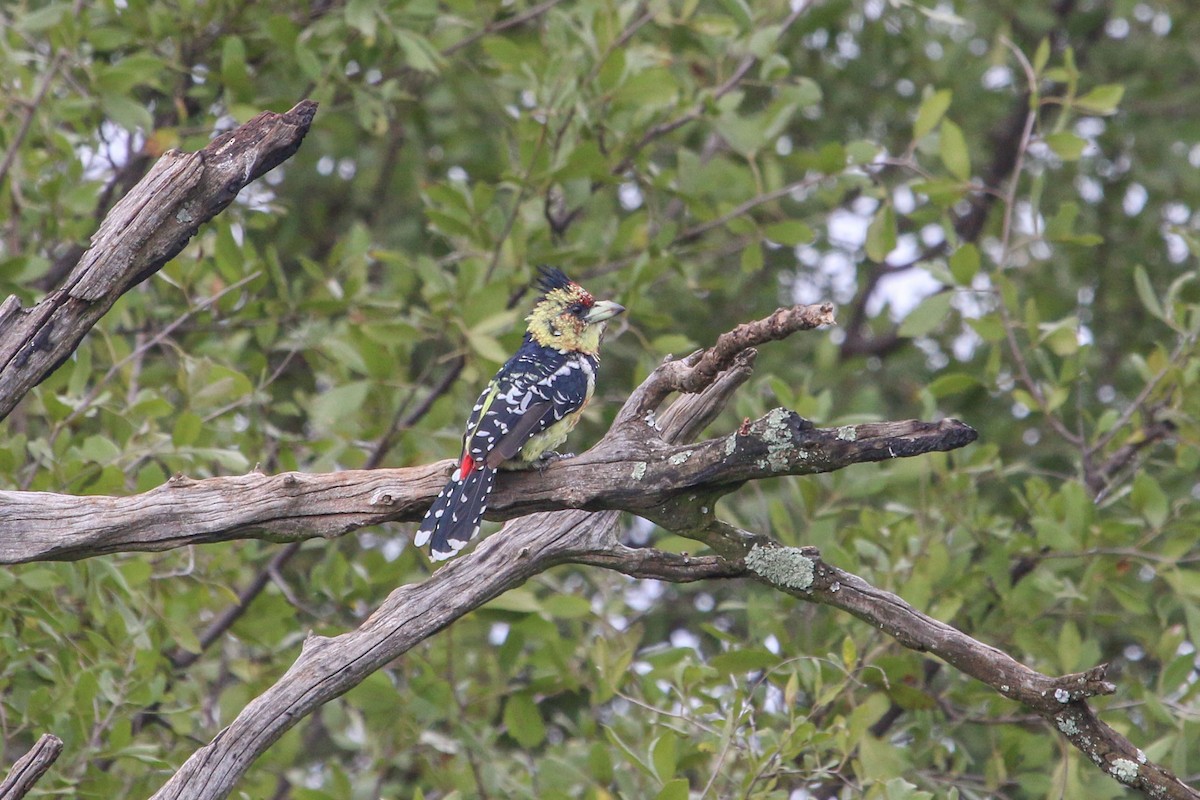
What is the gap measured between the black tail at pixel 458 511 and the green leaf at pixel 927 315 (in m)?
2.11

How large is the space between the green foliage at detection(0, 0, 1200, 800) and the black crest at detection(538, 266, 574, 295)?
253mm

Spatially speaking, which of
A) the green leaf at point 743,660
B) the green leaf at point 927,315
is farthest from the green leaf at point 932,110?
the green leaf at point 743,660

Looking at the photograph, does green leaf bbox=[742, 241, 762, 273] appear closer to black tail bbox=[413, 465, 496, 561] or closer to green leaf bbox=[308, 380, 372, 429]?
green leaf bbox=[308, 380, 372, 429]

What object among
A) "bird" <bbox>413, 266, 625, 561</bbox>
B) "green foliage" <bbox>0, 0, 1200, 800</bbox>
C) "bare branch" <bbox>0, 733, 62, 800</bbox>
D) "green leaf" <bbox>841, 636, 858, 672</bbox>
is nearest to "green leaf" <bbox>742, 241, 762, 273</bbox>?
"green foliage" <bbox>0, 0, 1200, 800</bbox>

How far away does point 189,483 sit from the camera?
368 centimetres

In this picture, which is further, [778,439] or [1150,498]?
[1150,498]

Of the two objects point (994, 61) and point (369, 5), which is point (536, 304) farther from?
point (994, 61)

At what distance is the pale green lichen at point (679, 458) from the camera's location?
11.6 ft

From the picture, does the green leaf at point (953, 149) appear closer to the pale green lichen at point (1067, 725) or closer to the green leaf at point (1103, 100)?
the green leaf at point (1103, 100)

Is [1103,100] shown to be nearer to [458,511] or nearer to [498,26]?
[498,26]

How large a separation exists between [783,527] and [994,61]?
12.4ft

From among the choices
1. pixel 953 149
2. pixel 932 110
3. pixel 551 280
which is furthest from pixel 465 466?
pixel 932 110

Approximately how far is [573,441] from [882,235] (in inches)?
94.4

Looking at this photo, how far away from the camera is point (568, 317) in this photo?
17.9 feet
